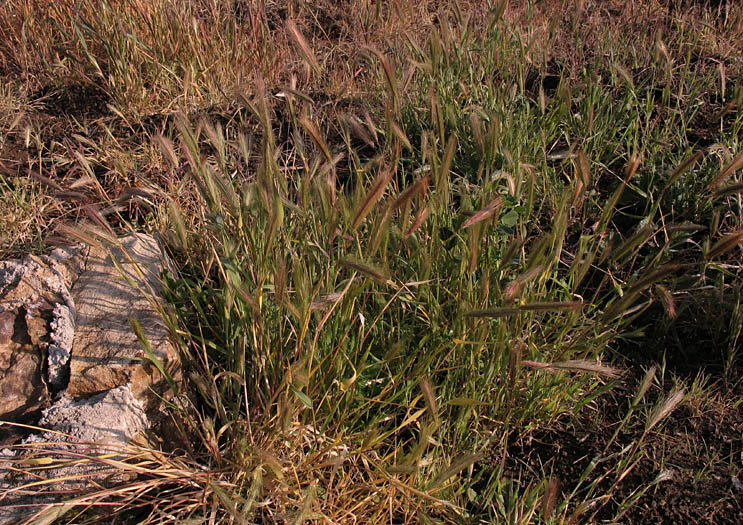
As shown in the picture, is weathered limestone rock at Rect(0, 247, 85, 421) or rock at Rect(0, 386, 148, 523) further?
weathered limestone rock at Rect(0, 247, 85, 421)

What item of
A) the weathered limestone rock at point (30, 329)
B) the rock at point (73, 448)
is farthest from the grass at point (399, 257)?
the weathered limestone rock at point (30, 329)

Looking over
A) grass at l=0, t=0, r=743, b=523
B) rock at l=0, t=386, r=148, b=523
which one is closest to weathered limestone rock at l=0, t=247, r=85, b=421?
rock at l=0, t=386, r=148, b=523

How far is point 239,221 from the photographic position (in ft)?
6.13

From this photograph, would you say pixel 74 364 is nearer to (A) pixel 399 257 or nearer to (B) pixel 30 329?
(B) pixel 30 329

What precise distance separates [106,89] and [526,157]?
215 centimetres

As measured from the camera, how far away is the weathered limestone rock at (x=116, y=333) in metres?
1.84

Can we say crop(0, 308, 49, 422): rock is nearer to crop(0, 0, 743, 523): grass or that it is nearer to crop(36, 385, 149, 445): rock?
crop(36, 385, 149, 445): rock

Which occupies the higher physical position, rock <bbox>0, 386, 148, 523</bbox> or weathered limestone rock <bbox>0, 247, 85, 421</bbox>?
weathered limestone rock <bbox>0, 247, 85, 421</bbox>

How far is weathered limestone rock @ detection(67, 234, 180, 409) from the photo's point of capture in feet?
6.02

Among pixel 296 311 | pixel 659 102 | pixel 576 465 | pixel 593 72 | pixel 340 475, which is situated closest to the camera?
pixel 296 311

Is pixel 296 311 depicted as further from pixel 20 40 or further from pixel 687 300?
pixel 20 40

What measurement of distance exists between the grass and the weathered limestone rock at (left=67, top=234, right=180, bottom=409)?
0.34 ft

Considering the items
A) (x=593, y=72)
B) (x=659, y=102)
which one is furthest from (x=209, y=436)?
(x=659, y=102)

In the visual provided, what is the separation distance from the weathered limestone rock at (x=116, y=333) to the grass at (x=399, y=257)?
0.10 m
